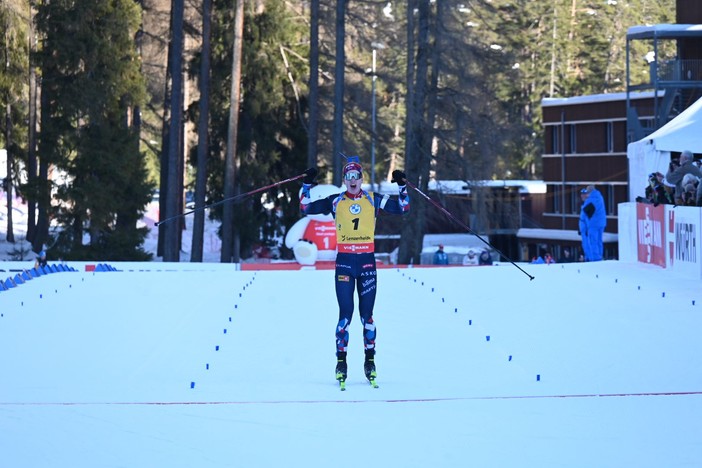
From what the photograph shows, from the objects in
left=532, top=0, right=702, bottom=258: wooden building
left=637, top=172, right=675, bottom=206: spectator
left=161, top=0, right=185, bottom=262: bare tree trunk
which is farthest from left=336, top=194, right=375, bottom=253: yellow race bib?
left=532, top=0, right=702, bottom=258: wooden building

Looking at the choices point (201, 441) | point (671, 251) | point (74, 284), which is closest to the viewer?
point (201, 441)

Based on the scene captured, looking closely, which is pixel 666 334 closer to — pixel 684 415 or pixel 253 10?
pixel 684 415

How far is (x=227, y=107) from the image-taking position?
48.2 m

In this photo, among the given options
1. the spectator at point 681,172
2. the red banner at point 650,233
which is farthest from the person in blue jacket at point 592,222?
the spectator at point 681,172

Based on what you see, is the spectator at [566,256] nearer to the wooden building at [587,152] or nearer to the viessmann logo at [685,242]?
the wooden building at [587,152]

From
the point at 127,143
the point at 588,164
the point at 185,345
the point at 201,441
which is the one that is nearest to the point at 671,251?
the point at 185,345

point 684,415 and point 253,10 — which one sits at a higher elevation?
point 253,10

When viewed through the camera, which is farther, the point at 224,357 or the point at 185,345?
the point at 185,345

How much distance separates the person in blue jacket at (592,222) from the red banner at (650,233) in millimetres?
1149

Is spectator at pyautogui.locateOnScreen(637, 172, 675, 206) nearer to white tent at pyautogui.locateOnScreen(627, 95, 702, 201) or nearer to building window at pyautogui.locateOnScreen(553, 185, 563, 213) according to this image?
white tent at pyautogui.locateOnScreen(627, 95, 702, 201)

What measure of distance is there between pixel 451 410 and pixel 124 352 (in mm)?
4525

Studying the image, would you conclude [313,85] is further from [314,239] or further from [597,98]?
[314,239]

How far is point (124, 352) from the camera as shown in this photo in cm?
1330

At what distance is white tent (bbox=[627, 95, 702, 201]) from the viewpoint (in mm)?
24281
